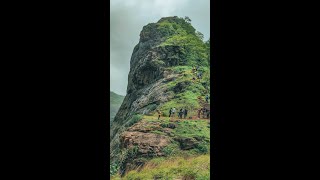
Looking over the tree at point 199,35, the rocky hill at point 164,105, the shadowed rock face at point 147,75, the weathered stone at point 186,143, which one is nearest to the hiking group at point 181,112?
the rocky hill at point 164,105

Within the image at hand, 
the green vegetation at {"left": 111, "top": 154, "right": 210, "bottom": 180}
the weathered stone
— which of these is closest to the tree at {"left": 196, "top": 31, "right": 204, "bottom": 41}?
the weathered stone

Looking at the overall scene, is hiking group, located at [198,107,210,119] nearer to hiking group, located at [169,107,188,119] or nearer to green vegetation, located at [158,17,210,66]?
hiking group, located at [169,107,188,119]

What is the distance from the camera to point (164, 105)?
1138 cm

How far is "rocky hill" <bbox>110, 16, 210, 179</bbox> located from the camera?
33.6 feet

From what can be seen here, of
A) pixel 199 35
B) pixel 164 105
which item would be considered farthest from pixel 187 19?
pixel 164 105

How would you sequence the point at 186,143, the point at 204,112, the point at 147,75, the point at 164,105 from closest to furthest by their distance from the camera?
the point at 186,143 → the point at 204,112 → the point at 164,105 → the point at 147,75

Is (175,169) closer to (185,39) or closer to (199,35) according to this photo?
(185,39)
